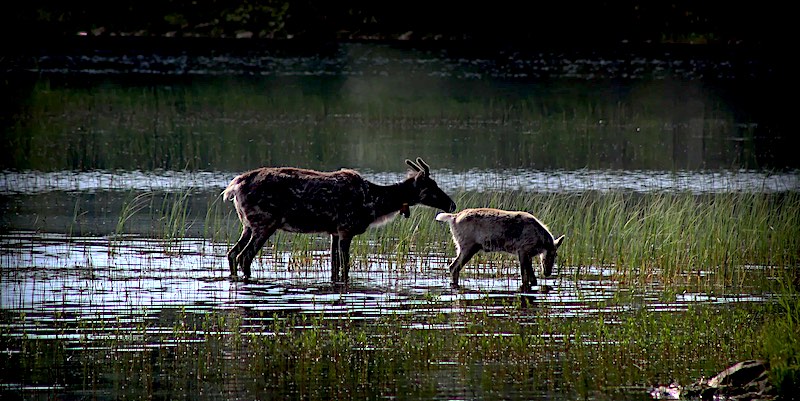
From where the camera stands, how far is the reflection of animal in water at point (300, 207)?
17.6m

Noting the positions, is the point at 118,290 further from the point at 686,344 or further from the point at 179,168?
the point at 179,168

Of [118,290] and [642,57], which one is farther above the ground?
[642,57]

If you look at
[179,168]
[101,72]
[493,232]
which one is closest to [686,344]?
[493,232]

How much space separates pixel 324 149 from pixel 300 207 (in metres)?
21.7

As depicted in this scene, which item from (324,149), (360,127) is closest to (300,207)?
(324,149)

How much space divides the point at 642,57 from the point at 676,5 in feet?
31.9

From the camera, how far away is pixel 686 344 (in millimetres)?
13602

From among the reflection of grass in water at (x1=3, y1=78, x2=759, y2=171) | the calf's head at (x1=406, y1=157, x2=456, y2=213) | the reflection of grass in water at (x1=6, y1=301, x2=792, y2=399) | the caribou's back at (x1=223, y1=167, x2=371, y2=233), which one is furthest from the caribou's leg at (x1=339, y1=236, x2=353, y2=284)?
Answer: the reflection of grass in water at (x1=3, y1=78, x2=759, y2=171)

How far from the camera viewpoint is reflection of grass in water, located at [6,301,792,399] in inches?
468

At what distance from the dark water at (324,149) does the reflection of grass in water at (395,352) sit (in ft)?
0.49

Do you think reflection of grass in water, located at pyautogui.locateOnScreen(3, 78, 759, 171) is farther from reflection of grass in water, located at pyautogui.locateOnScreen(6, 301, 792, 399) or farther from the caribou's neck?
reflection of grass in water, located at pyautogui.locateOnScreen(6, 301, 792, 399)

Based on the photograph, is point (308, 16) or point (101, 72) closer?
point (101, 72)

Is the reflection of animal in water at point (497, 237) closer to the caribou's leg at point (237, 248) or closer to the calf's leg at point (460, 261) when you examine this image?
the calf's leg at point (460, 261)

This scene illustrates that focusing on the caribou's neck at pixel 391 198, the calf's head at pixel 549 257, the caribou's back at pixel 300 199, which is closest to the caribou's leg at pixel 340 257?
the caribou's back at pixel 300 199
